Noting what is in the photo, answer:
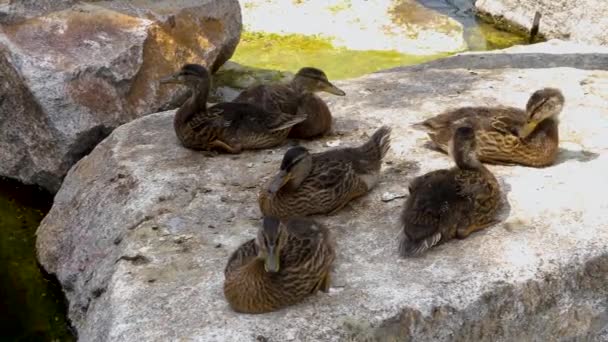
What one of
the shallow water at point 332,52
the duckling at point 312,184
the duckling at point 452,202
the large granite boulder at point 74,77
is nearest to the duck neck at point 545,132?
the duckling at point 452,202

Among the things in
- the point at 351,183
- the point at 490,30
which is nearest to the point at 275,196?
the point at 351,183

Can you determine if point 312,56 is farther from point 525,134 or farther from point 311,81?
point 525,134

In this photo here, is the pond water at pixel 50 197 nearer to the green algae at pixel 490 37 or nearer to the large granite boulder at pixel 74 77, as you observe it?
the green algae at pixel 490 37

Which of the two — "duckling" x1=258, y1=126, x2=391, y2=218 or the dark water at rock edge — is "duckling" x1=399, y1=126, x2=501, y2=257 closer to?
"duckling" x1=258, y1=126, x2=391, y2=218

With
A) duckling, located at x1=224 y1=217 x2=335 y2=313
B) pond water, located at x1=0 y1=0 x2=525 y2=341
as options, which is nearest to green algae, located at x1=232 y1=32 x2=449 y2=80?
pond water, located at x1=0 y1=0 x2=525 y2=341

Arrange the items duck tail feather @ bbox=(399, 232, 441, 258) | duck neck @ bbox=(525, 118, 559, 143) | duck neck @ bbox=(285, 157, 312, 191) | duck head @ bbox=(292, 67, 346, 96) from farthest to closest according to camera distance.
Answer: duck head @ bbox=(292, 67, 346, 96) < duck neck @ bbox=(525, 118, 559, 143) < duck neck @ bbox=(285, 157, 312, 191) < duck tail feather @ bbox=(399, 232, 441, 258)

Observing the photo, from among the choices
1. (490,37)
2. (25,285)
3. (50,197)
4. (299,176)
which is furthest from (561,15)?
(25,285)

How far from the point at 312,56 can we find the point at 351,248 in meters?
5.31

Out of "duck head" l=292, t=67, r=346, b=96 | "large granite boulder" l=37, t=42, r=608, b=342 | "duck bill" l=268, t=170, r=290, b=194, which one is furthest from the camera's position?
"duck head" l=292, t=67, r=346, b=96

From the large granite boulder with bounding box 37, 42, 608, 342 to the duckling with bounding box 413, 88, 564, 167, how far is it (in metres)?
0.09

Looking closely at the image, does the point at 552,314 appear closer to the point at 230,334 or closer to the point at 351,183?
the point at 351,183

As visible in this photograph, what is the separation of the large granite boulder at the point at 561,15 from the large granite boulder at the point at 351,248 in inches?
141

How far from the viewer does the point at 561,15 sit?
10.3 metres

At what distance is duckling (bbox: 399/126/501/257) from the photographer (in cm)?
467
